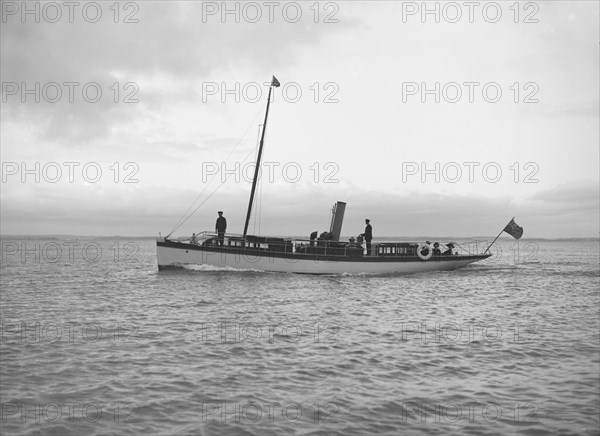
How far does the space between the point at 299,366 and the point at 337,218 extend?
27.5 meters

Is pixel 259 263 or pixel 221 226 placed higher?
pixel 221 226

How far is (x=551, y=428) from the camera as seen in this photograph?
8602 millimetres

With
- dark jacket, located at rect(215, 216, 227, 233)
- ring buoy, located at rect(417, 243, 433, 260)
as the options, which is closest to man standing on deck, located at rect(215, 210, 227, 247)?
dark jacket, located at rect(215, 216, 227, 233)

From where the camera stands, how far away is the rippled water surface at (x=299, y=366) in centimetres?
898

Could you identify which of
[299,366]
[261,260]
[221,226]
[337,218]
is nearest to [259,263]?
[261,260]

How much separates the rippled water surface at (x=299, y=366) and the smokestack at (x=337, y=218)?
14.4 meters

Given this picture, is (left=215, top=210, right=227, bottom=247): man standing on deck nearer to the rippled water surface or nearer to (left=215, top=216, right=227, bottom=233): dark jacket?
(left=215, top=216, right=227, bottom=233): dark jacket

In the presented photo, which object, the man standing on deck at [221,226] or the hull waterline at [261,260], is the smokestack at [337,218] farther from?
the man standing on deck at [221,226]

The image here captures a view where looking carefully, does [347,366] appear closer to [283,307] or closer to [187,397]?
[187,397]

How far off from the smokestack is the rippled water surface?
47.2 ft

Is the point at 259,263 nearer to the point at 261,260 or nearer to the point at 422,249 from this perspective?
the point at 261,260

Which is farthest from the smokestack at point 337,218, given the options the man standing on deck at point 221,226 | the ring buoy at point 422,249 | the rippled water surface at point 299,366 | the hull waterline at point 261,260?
the rippled water surface at point 299,366

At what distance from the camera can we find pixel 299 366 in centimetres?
1251

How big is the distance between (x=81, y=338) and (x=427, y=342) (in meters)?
11.4
